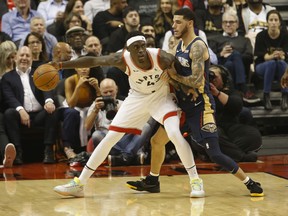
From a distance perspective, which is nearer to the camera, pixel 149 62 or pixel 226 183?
pixel 149 62

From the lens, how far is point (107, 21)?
12133 millimetres

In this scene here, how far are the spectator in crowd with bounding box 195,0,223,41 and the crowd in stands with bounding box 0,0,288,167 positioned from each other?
2cm

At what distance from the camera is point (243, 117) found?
1027 cm

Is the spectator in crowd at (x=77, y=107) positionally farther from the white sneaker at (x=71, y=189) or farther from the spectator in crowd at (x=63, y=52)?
the white sneaker at (x=71, y=189)

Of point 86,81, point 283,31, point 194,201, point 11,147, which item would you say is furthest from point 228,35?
point 194,201

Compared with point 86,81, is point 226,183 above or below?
below

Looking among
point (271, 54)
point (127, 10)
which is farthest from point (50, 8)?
point (271, 54)

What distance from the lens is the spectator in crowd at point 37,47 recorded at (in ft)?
35.1

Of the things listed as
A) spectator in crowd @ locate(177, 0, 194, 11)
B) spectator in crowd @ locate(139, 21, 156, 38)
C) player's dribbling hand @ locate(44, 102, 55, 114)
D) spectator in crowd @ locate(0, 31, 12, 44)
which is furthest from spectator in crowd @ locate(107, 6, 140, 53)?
player's dribbling hand @ locate(44, 102, 55, 114)

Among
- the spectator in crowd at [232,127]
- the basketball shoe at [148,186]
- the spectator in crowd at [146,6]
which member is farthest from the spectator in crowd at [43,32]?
the basketball shoe at [148,186]

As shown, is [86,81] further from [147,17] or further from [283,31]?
[283,31]

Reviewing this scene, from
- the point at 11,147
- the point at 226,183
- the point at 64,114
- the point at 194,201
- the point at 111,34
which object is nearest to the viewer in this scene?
the point at 194,201

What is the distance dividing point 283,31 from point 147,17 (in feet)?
6.96

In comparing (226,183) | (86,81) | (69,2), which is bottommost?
(226,183)
